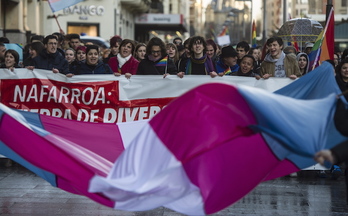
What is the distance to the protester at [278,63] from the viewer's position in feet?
38.2

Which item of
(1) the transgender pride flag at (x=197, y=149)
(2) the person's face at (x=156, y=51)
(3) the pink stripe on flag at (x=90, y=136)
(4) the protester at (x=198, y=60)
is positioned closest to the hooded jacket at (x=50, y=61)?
(2) the person's face at (x=156, y=51)

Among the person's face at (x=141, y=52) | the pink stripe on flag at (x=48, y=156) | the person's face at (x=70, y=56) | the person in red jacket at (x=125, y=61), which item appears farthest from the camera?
the person's face at (x=70, y=56)

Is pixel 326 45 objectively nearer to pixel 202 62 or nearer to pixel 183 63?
pixel 202 62

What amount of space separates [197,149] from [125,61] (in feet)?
23.3

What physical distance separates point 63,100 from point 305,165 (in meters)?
4.95

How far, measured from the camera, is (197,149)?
6.10 metres

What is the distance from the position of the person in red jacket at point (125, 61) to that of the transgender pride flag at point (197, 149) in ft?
20.2

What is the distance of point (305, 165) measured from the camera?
23.9 feet

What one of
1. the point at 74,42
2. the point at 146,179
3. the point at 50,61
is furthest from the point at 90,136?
the point at 74,42

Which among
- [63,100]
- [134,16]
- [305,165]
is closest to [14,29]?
[63,100]

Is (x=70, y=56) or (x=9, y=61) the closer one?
(x=9, y=61)

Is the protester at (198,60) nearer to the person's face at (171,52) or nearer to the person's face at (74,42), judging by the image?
the person's face at (171,52)

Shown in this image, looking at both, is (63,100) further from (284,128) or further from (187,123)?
(284,128)

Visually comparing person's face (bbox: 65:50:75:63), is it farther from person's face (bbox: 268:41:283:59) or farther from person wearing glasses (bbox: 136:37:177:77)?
person's face (bbox: 268:41:283:59)
